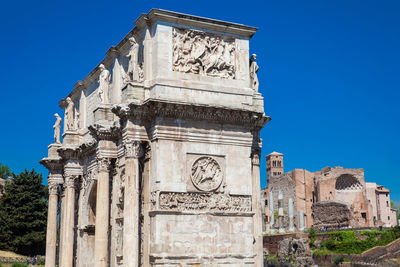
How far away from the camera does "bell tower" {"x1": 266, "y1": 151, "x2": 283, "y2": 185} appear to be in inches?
3745

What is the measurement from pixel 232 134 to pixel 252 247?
3.68 meters

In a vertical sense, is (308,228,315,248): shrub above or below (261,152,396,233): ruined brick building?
below

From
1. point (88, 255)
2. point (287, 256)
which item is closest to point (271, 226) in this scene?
point (287, 256)

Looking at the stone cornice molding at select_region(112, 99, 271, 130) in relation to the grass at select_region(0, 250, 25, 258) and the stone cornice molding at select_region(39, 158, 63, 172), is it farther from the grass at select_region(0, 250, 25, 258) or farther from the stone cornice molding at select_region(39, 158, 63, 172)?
the grass at select_region(0, 250, 25, 258)

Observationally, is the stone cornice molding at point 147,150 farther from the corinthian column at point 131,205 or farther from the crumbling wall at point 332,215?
the crumbling wall at point 332,215

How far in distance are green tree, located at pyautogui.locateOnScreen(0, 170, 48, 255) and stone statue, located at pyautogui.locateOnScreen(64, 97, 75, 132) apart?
1877 cm

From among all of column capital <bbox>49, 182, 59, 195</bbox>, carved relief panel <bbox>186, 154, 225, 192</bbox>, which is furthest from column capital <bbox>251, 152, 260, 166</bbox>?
column capital <bbox>49, 182, 59, 195</bbox>

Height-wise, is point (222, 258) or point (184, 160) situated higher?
point (184, 160)

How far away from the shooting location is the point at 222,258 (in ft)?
57.7

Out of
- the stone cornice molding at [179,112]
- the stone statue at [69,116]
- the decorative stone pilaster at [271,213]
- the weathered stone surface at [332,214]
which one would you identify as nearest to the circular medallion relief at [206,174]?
the stone cornice molding at [179,112]

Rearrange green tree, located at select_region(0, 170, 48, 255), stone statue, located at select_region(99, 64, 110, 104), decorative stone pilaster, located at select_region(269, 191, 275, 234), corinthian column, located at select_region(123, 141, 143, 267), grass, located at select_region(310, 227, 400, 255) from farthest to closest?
decorative stone pilaster, located at select_region(269, 191, 275, 234) → grass, located at select_region(310, 227, 400, 255) → green tree, located at select_region(0, 170, 48, 255) → stone statue, located at select_region(99, 64, 110, 104) → corinthian column, located at select_region(123, 141, 143, 267)

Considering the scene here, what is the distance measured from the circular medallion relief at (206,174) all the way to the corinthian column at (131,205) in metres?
1.79

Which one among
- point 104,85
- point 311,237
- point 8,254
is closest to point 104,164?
point 104,85

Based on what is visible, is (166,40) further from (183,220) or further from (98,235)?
(98,235)
